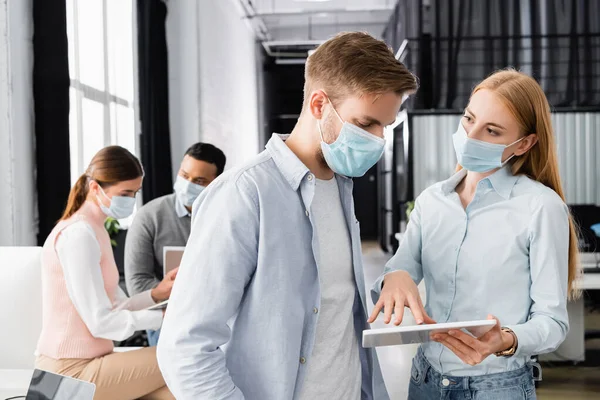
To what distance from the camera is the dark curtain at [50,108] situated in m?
3.88

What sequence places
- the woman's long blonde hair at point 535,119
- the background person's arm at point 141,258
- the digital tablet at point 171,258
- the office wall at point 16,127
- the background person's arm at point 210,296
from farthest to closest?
the office wall at point 16,127, the background person's arm at point 141,258, the digital tablet at point 171,258, the woman's long blonde hair at point 535,119, the background person's arm at point 210,296

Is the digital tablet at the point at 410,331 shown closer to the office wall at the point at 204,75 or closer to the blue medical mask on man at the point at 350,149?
the blue medical mask on man at the point at 350,149

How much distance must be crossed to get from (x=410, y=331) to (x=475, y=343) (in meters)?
0.19

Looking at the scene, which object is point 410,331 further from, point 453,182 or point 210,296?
point 453,182

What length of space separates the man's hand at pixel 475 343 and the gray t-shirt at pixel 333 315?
18cm

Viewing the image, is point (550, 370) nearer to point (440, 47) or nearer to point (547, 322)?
point (547, 322)

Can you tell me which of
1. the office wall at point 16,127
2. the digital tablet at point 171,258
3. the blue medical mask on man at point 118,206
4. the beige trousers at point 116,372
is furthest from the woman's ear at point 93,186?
the office wall at point 16,127

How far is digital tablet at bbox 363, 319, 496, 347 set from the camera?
1069 mm

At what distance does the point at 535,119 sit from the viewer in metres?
1.45

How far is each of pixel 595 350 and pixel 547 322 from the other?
3843 millimetres

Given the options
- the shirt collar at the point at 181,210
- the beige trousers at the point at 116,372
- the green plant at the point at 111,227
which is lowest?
the beige trousers at the point at 116,372

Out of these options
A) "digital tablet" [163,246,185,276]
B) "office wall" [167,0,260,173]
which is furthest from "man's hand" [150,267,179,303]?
"office wall" [167,0,260,173]

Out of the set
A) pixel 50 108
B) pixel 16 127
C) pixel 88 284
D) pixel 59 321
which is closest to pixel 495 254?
pixel 88 284

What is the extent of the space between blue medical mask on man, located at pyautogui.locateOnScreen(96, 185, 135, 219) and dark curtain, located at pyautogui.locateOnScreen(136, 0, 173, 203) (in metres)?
3.61
